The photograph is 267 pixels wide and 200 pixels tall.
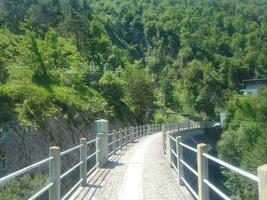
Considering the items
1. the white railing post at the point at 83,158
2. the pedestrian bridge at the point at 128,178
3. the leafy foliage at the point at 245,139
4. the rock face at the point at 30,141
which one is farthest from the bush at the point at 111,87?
the white railing post at the point at 83,158

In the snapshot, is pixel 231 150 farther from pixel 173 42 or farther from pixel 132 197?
pixel 173 42

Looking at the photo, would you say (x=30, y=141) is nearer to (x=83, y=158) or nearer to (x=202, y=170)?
(x=83, y=158)

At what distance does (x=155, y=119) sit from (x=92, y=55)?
686 inches

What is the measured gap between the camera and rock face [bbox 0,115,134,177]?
34469 mm

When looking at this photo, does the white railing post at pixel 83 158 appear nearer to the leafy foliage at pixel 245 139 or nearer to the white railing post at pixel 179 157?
the white railing post at pixel 179 157

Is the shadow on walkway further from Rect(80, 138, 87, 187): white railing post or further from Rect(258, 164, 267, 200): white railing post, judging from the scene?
Rect(258, 164, 267, 200): white railing post

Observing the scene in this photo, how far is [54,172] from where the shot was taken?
8.81 metres

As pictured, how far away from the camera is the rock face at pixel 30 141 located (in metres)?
34.5

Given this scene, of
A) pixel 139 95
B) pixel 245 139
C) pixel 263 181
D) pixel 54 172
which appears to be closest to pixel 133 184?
pixel 54 172

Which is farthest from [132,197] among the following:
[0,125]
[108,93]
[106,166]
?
[108,93]

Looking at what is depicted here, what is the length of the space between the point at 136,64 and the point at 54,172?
93.7m

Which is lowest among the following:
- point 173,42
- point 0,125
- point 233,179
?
point 233,179

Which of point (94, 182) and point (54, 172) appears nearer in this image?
point (54, 172)

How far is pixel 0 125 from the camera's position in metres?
36.1
